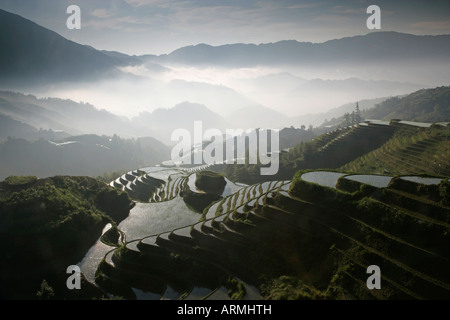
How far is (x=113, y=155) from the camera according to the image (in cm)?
19988

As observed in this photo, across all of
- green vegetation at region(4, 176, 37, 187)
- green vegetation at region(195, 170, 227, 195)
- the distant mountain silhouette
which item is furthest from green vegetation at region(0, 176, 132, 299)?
the distant mountain silhouette

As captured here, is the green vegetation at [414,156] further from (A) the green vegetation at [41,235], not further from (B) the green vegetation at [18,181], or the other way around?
(B) the green vegetation at [18,181]

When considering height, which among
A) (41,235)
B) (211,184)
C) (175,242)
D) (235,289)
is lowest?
(235,289)

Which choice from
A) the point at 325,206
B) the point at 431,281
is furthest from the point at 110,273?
the point at 431,281

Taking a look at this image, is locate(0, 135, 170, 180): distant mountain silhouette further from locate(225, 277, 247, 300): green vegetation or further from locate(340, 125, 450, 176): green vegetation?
locate(225, 277, 247, 300): green vegetation

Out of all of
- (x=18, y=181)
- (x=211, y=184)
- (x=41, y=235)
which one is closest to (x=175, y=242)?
(x=41, y=235)

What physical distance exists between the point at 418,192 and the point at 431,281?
6.93 metres

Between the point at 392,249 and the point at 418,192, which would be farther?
the point at 418,192

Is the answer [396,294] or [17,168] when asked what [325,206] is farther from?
[17,168]

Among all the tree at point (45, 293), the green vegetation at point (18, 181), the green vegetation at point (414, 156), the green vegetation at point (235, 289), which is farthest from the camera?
the green vegetation at point (18, 181)

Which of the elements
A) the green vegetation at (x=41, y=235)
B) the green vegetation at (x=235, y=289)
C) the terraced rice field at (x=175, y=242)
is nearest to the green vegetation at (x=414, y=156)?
the terraced rice field at (x=175, y=242)

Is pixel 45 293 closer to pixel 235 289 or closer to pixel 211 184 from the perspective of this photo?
pixel 235 289

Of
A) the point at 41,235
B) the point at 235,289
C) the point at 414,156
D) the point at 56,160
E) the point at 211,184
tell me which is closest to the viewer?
the point at 235,289
